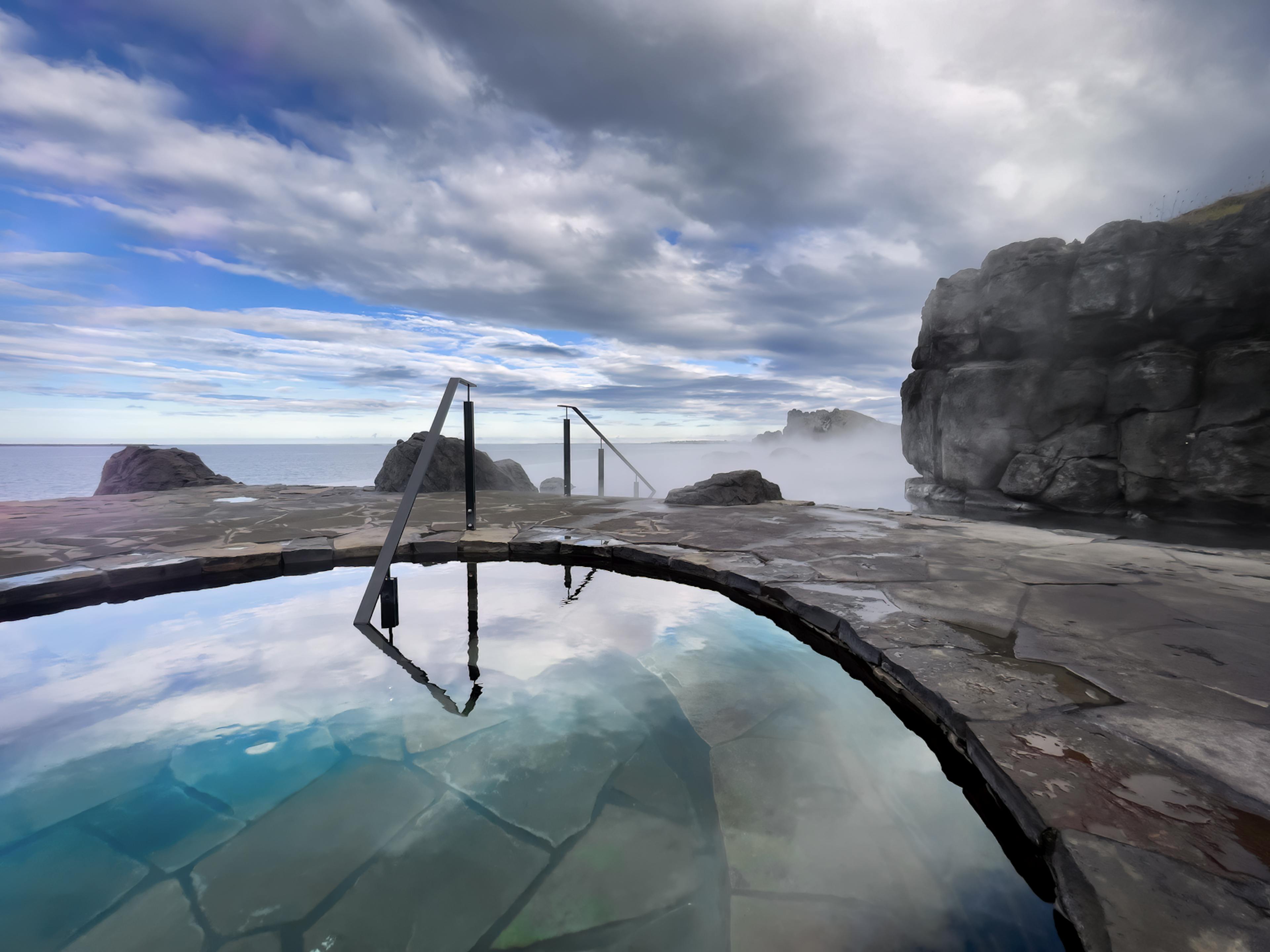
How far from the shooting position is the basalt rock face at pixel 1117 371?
15.8 metres

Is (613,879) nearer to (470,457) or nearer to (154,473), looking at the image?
(470,457)

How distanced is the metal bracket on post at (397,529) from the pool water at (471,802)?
0.20m

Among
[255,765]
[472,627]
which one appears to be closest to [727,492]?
[472,627]

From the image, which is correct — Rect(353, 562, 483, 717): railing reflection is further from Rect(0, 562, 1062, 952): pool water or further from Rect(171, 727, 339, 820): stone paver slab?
Rect(171, 727, 339, 820): stone paver slab

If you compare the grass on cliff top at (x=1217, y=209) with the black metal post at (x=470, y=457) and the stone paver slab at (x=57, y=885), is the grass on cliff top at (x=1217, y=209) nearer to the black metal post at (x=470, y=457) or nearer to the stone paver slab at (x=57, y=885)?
the black metal post at (x=470, y=457)

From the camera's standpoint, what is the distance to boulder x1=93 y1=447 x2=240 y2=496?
389 inches

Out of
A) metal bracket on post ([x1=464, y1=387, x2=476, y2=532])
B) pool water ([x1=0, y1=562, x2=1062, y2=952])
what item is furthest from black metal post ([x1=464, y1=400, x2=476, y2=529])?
pool water ([x1=0, y1=562, x2=1062, y2=952])

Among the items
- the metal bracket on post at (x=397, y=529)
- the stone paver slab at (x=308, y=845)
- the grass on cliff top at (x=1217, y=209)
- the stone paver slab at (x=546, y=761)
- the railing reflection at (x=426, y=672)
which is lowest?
the stone paver slab at (x=308, y=845)

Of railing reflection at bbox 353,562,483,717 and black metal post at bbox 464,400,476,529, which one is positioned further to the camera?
black metal post at bbox 464,400,476,529

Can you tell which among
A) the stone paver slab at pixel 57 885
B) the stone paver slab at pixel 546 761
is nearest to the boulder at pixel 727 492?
the stone paver slab at pixel 546 761

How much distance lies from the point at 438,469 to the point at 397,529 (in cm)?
667

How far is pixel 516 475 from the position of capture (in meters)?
12.7

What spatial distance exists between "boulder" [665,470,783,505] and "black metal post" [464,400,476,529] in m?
3.01

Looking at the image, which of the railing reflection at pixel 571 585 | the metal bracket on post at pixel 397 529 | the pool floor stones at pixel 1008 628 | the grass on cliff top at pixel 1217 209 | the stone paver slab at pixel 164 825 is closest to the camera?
the pool floor stones at pixel 1008 628
